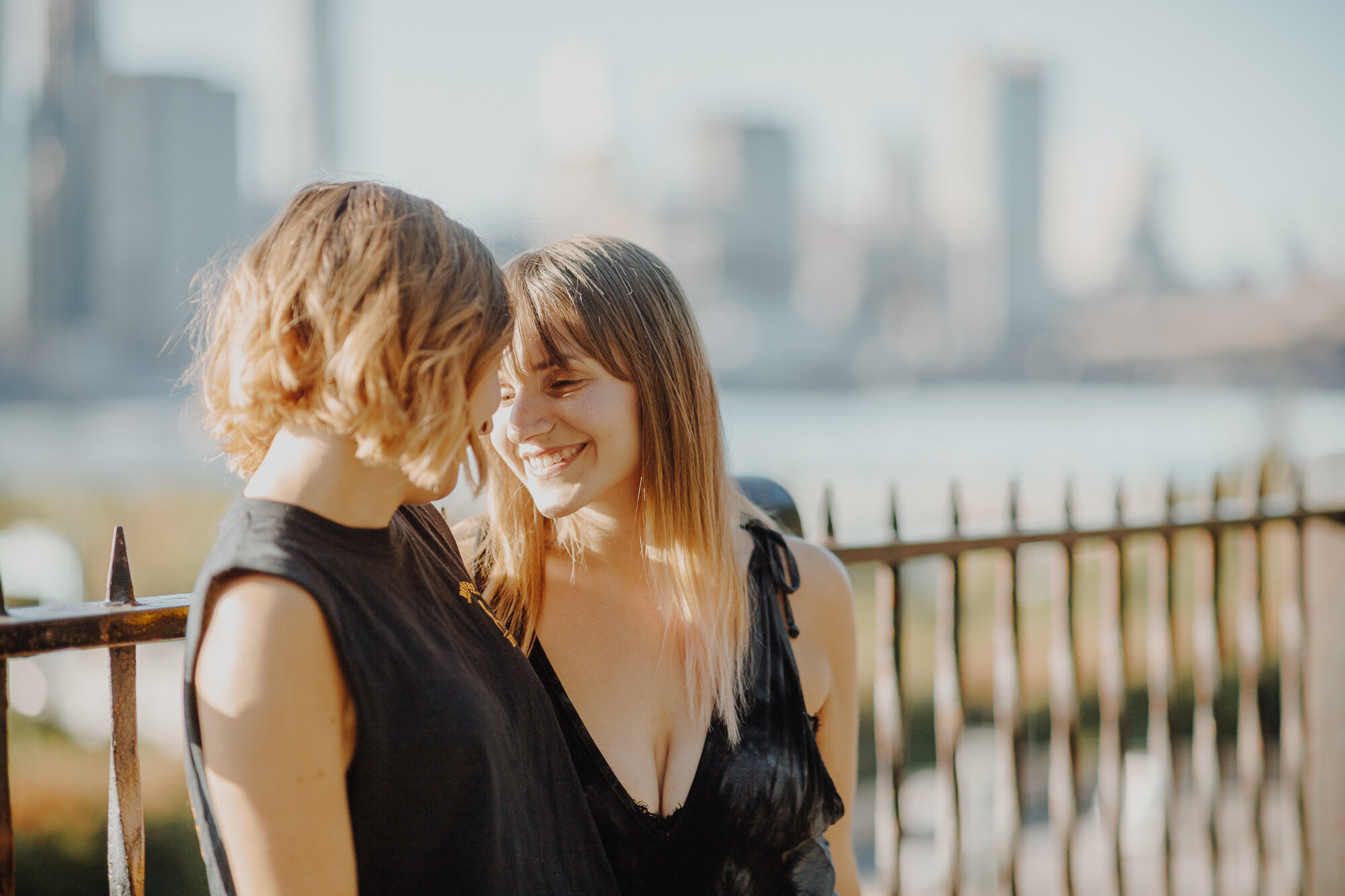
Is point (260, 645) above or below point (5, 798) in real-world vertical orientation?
above

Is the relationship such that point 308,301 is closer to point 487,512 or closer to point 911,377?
point 487,512

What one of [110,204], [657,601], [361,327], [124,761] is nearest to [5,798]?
[124,761]

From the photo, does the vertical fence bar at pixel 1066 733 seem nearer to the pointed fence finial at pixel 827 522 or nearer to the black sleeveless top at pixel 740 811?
the pointed fence finial at pixel 827 522

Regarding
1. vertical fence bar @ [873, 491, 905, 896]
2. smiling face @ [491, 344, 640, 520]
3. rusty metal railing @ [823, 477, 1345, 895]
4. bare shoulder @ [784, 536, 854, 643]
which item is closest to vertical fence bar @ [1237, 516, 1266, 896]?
rusty metal railing @ [823, 477, 1345, 895]

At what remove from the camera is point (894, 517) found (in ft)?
8.22

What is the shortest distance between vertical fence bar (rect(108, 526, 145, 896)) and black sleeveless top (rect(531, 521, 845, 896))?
0.70 m

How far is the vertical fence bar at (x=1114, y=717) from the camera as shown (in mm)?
2986

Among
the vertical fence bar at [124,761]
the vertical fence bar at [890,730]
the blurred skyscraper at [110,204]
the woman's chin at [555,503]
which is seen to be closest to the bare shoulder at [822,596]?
the vertical fence bar at [890,730]

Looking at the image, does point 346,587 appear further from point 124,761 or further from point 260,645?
point 124,761

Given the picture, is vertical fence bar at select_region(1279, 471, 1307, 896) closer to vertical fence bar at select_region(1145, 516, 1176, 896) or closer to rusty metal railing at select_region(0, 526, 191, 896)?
vertical fence bar at select_region(1145, 516, 1176, 896)

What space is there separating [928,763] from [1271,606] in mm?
3275

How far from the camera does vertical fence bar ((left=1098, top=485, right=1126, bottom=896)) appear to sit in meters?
2.99

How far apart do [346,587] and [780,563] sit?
1.11 m

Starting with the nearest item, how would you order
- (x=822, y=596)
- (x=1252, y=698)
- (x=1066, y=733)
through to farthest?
(x=822, y=596)
(x=1066, y=733)
(x=1252, y=698)
